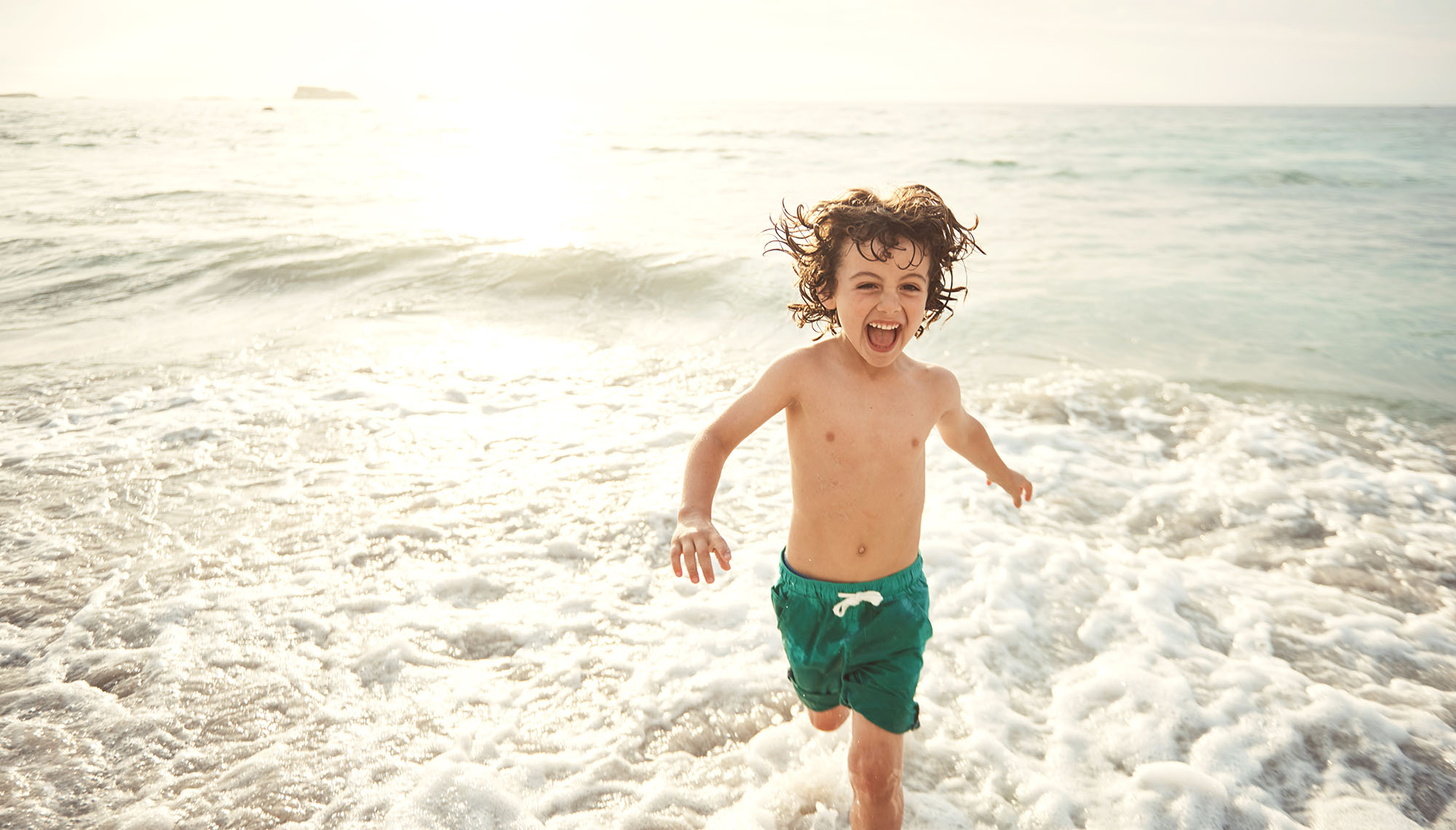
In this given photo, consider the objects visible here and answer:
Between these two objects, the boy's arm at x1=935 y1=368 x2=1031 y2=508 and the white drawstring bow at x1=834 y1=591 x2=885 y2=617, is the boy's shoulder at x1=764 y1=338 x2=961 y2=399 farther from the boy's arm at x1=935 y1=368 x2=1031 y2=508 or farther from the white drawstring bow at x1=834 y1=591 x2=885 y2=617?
the white drawstring bow at x1=834 y1=591 x2=885 y2=617

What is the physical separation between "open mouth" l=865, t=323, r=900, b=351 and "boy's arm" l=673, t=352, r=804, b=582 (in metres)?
0.23

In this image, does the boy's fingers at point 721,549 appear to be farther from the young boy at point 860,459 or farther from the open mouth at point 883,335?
the open mouth at point 883,335

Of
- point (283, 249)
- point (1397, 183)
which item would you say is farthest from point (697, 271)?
point (1397, 183)

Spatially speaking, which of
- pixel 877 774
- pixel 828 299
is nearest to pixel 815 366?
pixel 828 299

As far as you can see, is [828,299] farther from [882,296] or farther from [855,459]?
[855,459]

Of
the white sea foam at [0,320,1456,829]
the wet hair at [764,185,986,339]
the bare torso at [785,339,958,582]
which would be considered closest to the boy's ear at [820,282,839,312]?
the wet hair at [764,185,986,339]

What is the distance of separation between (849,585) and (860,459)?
361 millimetres

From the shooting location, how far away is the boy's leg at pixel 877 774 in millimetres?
2211

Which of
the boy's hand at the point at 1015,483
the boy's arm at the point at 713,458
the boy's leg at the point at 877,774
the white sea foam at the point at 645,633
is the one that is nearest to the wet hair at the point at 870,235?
the boy's arm at the point at 713,458

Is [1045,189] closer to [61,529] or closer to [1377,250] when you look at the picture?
[1377,250]

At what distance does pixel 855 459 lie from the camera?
2266 mm

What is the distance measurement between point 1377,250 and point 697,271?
1025 cm

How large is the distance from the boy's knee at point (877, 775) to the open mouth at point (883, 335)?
112 centimetres

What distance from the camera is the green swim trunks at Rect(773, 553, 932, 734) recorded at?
222 cm
